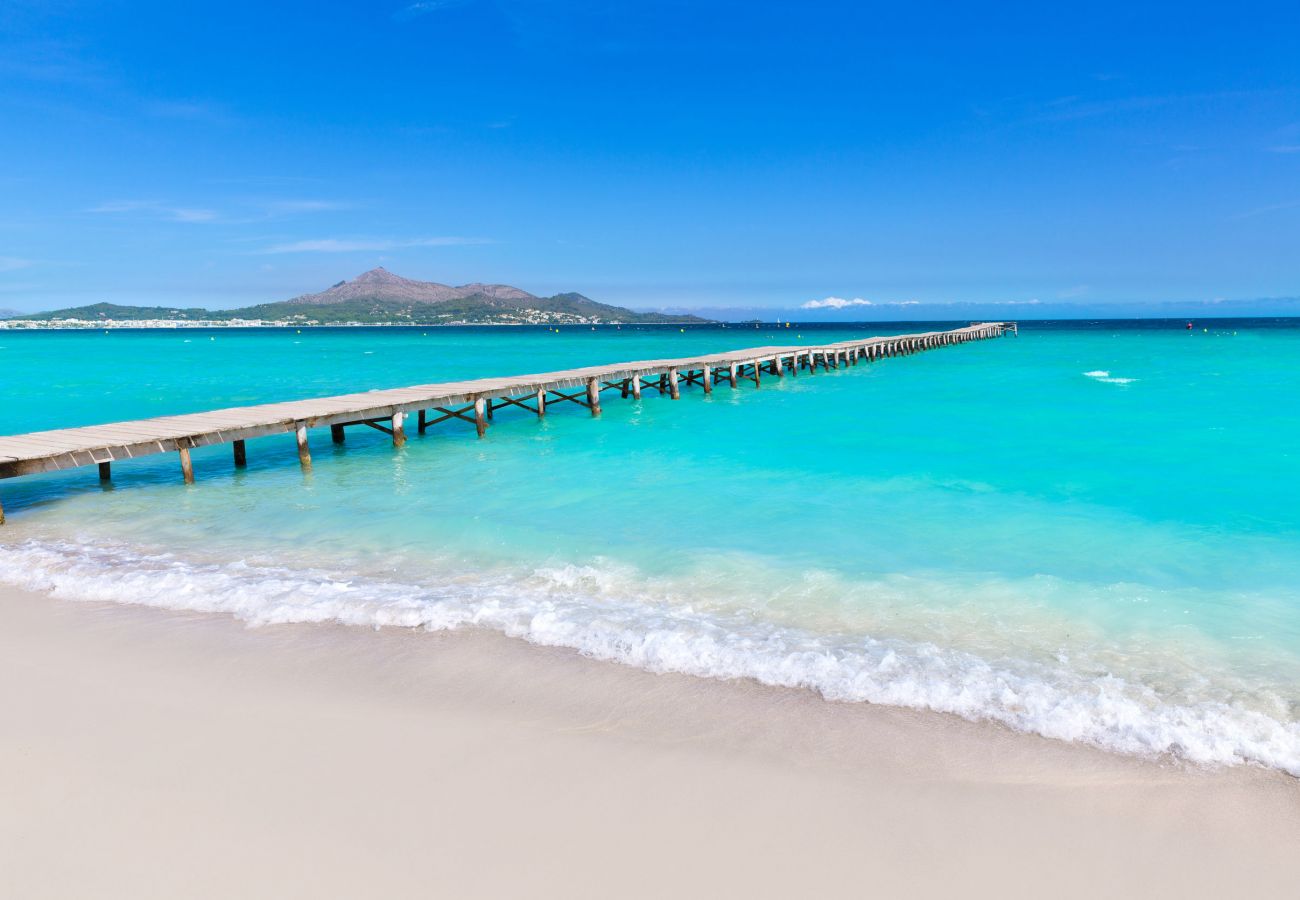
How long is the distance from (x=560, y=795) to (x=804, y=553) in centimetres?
520

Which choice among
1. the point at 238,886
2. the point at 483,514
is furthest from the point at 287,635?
the point at 483,514

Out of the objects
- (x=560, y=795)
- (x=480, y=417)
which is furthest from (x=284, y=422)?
(x=560, y=795)

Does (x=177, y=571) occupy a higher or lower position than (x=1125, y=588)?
higher

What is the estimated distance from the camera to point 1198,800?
376 cm

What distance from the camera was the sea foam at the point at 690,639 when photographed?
445 centimetres

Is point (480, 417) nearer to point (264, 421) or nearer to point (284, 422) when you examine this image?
point (284, 422)

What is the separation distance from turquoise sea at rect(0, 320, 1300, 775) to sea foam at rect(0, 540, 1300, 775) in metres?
0.02

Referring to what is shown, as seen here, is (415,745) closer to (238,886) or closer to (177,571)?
(238,886)

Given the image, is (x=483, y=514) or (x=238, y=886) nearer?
(x=238, y=886)

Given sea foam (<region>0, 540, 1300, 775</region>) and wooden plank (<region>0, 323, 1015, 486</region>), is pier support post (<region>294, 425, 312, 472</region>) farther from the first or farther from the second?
sea foam (<region>0, 540, 1300, 775</region>)

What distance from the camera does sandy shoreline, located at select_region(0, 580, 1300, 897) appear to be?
325 centimetres

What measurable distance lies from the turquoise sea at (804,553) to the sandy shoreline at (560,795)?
1.69 ft

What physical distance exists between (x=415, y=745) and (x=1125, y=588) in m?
6.37

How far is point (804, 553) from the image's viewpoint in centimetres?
855
